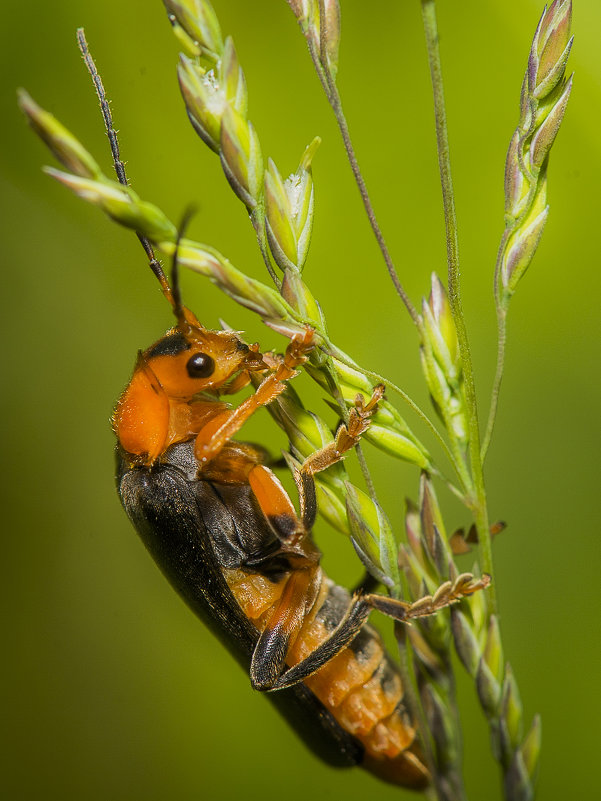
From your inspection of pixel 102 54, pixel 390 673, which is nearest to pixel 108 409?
pixel 102 54

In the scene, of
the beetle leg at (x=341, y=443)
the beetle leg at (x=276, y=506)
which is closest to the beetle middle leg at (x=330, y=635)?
the beetle leg at (x=276, y=506)

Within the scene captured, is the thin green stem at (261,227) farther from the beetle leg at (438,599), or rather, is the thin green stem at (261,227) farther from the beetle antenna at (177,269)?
the beetle leg at (438,599)

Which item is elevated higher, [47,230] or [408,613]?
[47,230]

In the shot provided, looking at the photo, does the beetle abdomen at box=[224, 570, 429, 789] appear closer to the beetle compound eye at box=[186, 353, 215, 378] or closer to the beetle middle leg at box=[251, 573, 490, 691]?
the beetle middle leg at box=[251, 573, 490, 691]

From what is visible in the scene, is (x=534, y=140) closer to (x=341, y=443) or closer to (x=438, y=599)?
(x=341, y=443)

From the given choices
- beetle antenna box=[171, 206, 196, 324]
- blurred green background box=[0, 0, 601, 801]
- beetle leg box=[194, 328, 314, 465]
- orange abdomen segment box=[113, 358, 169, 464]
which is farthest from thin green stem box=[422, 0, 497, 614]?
blurred green background box=[0, 0, 601, 801]

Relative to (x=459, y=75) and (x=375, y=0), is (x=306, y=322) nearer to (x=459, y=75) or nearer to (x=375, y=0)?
(x=459, y=75)

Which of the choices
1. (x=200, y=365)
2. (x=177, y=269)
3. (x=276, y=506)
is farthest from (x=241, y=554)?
(x=177, y=269)
